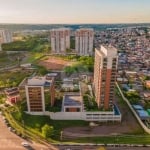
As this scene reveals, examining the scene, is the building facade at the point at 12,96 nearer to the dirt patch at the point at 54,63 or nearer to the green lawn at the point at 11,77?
the green lawn at the point at 11,77

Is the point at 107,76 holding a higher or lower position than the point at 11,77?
higher

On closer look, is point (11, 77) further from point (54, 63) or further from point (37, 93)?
point (37, 93)

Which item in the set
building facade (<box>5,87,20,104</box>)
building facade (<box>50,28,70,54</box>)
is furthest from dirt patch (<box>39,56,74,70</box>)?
building facade (<box>5,87,20,104</box>)

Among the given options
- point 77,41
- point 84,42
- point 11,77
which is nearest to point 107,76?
point 11,77

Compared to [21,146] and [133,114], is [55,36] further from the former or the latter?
[21,146]

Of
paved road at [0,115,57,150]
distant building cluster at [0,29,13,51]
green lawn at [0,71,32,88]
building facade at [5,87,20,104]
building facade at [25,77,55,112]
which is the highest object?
distant building cluster at [0,29,13,51]

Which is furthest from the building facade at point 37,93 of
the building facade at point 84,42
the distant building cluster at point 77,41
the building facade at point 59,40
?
the building facade at point 59,40

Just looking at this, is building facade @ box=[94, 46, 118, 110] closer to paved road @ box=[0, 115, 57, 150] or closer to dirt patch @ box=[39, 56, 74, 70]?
paved road @ box=[0, 115, 57, 150]
